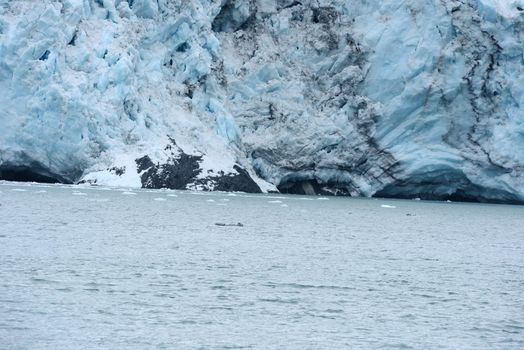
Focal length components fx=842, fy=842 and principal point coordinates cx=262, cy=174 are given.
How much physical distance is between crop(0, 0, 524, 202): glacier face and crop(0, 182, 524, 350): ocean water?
1321cm

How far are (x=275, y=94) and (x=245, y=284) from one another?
35.1 m

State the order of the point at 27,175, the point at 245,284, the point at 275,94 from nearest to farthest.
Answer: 1. the point at 245,284
2. the point at 27,175
3. the point at 275,94

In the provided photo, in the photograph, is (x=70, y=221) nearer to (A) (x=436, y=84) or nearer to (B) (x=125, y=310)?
(B) (x=125, y=310)

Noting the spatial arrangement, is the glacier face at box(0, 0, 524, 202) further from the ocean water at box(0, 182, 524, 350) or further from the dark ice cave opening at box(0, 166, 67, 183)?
the ocean water at box(0, 182, 524, 350)

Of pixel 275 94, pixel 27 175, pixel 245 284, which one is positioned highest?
pixel 275 94

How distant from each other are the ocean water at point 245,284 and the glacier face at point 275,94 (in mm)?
13205

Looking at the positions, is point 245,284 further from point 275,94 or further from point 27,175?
point 275,94

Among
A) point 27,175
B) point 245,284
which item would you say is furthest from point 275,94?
point 245,284

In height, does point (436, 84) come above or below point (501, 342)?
above

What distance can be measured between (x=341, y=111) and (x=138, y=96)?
12203 millimetres

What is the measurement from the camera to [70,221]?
81.4ft

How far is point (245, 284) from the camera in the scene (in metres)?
14.6

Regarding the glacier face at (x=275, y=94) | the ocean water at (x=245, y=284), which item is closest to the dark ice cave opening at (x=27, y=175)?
the glacier face at (x=275, y=94)

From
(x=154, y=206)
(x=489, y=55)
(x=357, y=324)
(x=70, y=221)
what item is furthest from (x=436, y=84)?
(x=357, y=324)
